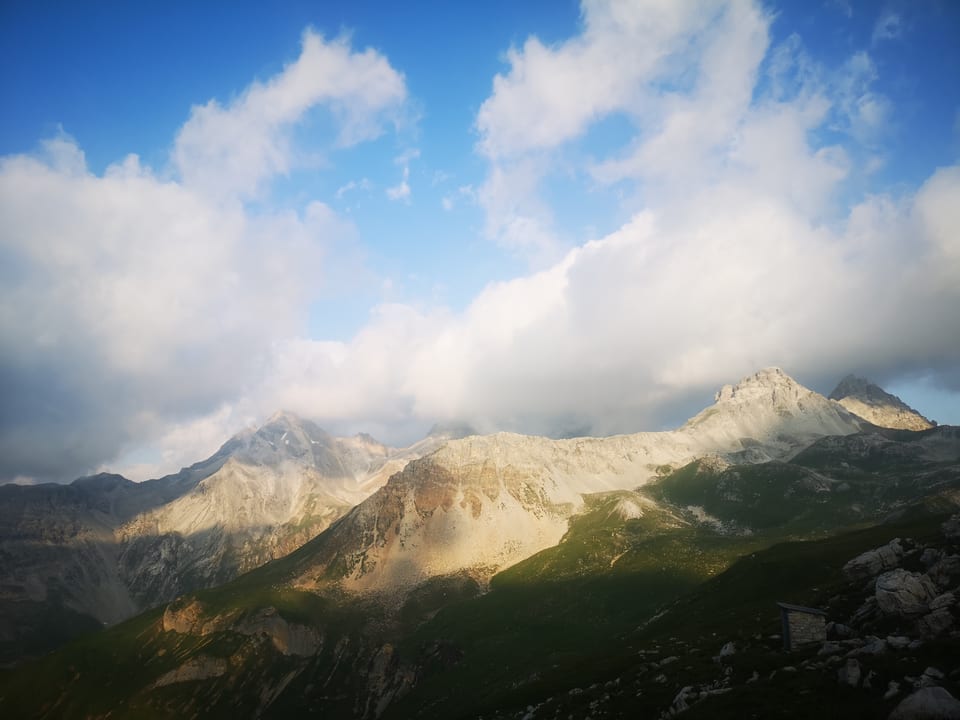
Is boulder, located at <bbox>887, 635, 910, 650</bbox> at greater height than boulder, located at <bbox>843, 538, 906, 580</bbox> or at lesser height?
greater

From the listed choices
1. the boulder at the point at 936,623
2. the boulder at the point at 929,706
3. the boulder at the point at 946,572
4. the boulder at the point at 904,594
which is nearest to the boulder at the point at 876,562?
the boulder at the point at 946,572

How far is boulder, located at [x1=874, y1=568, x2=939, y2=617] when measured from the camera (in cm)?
4484

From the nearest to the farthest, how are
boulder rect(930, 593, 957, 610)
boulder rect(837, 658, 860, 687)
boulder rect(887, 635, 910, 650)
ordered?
boulder rect(837, 658, 860, 687) < boulder rect(887, 635, 910, 650) < boulder rect(930, 593, 957, 610)

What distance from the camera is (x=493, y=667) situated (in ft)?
616

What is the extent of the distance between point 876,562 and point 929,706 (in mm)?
70586

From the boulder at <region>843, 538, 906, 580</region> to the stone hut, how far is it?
38.7 metres

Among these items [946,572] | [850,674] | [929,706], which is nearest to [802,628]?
[850,674]

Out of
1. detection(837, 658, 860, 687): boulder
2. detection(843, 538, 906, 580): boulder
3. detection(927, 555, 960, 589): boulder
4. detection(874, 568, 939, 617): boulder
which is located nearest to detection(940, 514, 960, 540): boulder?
detection(843, 538, 906, 580): boulder

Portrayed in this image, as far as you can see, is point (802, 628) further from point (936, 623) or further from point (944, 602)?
point (936, 623)

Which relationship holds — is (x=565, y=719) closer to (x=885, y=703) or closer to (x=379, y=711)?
(x=885, y=703)

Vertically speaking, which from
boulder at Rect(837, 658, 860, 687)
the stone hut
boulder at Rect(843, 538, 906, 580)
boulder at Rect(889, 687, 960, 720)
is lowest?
boulder at Rect(843, 538, 906, 580)

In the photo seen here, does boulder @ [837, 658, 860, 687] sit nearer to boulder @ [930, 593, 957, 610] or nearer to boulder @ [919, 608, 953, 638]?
boulder @ [919, 608, 953, 638]

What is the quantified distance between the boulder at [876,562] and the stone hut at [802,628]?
38674 millimetres

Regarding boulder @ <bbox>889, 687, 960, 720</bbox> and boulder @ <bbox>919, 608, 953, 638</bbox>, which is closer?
boulder @ <bbox>889, 687, 960, 720</bbox>
